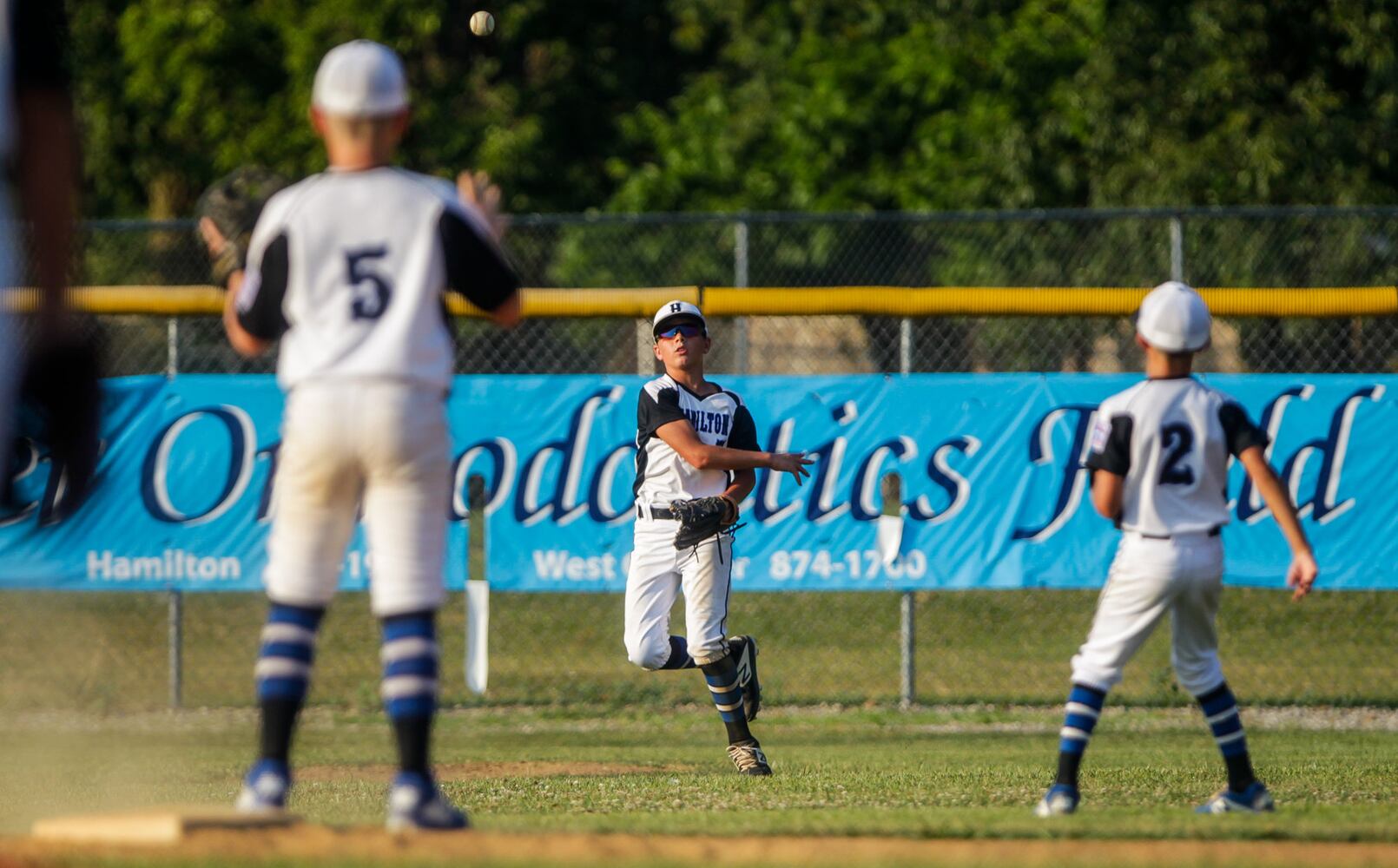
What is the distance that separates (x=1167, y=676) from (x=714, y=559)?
4.72 m

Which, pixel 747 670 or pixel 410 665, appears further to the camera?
pixel 747 670

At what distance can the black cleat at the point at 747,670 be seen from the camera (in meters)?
8.88

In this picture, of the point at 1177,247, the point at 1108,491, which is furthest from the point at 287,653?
the point at 1177,247

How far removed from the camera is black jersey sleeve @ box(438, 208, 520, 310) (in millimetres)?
5254

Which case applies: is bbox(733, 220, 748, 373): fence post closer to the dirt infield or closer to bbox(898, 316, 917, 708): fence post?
bbox(898, 316, 917, 708): fence post

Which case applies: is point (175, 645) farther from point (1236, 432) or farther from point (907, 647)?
point (1236, 432)

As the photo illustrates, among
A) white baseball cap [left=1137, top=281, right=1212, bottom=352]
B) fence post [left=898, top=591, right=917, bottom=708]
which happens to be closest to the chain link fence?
fence post [left=898, top=591, right=917, bottom=708]

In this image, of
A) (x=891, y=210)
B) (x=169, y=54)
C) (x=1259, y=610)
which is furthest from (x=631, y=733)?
(x=169, y=54)

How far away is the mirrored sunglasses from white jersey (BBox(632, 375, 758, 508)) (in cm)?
25

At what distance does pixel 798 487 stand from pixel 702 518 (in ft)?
10.1

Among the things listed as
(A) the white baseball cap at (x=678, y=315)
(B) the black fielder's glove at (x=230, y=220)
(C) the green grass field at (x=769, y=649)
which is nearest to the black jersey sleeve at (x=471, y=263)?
(B) the black fielder's glove at (x=230, y=220)

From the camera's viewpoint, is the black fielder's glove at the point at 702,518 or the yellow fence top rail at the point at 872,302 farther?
the yellow fence top rail at the point at 872,302

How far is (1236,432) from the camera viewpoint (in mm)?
6305

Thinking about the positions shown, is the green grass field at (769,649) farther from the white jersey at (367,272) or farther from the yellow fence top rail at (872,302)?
the white jersey at (367,272)
